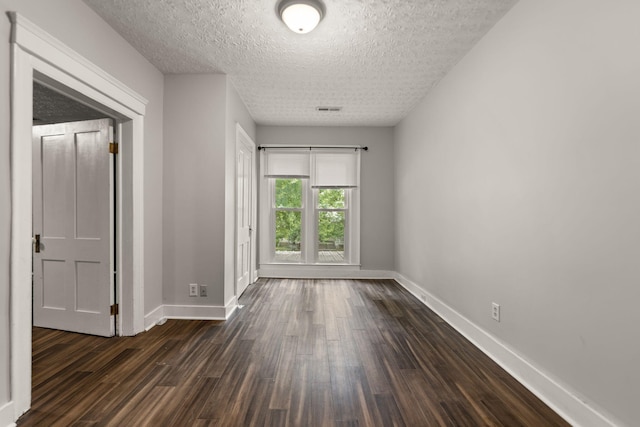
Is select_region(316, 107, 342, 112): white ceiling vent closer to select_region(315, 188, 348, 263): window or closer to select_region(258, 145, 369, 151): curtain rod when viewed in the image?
select_region(258, 145, 369, 151): curtain rod

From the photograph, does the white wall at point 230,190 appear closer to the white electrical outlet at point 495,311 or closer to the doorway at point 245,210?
the doorway at point 245,210

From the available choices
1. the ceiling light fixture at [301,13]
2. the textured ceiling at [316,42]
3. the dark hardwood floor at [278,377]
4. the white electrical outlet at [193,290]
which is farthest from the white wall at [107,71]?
the ceiling light fixture at [301,13]

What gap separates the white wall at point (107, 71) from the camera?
1.67 metres

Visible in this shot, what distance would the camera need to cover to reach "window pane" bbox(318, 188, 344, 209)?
18.5 feet

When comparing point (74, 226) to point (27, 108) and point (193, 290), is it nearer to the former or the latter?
point (193, 290)

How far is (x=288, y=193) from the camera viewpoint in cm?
564

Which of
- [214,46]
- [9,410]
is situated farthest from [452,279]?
[9,410]

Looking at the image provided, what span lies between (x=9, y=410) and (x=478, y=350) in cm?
321

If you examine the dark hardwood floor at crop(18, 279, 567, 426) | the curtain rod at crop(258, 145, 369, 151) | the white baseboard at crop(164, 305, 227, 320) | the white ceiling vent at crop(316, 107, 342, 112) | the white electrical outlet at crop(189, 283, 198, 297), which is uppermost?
the white ceiling vent at crop(316, 107, 342, 112)

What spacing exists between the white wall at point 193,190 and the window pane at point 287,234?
7.46 ft

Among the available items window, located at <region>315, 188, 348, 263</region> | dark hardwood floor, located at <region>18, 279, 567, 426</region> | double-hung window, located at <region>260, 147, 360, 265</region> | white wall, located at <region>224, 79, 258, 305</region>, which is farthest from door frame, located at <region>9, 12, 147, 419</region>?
window, located at <region>315, 188, 348, 263</region>

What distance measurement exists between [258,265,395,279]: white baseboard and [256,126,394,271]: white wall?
11 centimetres

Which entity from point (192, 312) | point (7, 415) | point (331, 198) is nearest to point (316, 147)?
point (331, 198)

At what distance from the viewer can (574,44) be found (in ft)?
5.74
